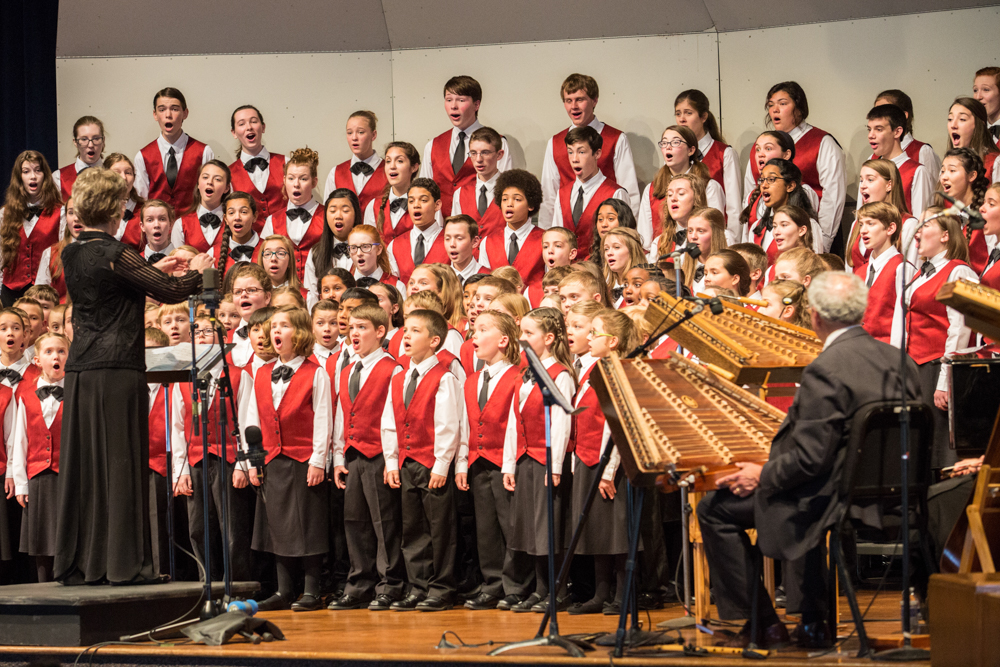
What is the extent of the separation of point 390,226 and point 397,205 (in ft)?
A: 0.52

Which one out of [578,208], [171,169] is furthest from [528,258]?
[171,169]

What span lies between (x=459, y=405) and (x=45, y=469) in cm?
240

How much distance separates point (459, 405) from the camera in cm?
558

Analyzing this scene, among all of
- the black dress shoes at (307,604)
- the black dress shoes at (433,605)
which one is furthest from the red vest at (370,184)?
the black dress shoes at (433,605)

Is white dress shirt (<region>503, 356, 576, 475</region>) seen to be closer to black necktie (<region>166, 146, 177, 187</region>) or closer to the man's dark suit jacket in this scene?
the man's dark suit jacket

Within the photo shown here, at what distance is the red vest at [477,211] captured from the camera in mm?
7672

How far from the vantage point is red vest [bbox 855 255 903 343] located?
5.49 m

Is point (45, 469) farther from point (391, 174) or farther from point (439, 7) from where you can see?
point (439, 7)

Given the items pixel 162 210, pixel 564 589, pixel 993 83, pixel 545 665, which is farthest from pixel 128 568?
pixel 993 83

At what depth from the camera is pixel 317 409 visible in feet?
18.7

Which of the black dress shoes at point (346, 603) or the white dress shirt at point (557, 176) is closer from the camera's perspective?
the black dress shoes at point (346, 603)

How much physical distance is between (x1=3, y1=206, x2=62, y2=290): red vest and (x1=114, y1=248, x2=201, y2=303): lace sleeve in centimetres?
469

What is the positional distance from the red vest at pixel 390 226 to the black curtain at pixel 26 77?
10.6ft

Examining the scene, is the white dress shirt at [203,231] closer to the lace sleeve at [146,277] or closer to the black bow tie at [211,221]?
the black bow tie at [211,221]
